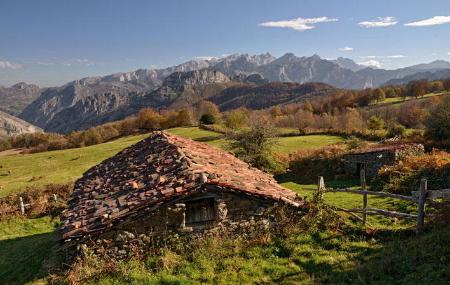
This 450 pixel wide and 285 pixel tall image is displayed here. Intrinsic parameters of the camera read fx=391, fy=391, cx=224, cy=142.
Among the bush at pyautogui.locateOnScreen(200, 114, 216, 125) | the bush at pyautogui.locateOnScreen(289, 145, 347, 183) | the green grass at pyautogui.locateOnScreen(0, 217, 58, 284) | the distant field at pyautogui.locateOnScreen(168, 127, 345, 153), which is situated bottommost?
the green grass at pyautogui.locateOnScreen(0, 217, 58, 284)

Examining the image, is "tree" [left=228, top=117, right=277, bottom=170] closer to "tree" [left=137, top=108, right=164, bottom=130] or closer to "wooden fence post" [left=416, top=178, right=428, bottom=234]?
"wooden fence post" [left=416, top=178, right=428, bottom=234]

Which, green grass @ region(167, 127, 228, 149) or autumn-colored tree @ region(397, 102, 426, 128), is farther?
autumn-colored tree @ region(397, 102, 426, 128)

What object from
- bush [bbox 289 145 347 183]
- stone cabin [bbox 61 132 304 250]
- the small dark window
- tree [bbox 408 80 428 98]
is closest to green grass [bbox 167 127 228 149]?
bush [bbox 289 145 347 183]

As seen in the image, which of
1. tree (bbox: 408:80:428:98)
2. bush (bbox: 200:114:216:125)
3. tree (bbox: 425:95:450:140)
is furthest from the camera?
tree (bbox: 408:80:428:98)

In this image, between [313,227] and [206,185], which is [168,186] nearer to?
[206,185]

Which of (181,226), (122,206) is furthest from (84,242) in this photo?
(181,226)

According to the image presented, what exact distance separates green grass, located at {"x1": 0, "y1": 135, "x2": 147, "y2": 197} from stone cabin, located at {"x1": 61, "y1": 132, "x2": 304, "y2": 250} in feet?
94.8

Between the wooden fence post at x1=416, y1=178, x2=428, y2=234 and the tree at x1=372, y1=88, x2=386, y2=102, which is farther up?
the tree at x1=372, y1=88, x2=386, y2=102

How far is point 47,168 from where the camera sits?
180ft

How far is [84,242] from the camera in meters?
13.3

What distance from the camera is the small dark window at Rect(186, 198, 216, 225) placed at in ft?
46.7

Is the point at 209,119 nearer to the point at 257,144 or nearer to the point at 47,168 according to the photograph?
the point at 47,168

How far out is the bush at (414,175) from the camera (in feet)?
80.6

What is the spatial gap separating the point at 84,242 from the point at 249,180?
6.74 m
